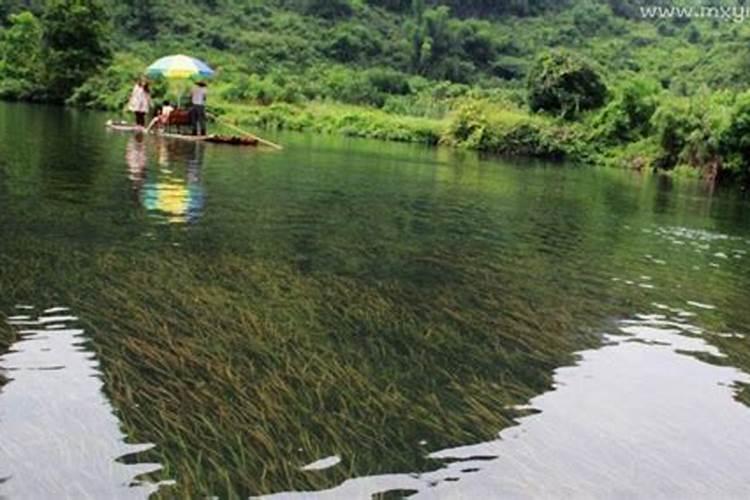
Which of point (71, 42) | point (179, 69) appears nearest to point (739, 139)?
point (179, 69)

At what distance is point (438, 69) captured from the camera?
91.1 metres

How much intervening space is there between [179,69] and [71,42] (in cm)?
2872

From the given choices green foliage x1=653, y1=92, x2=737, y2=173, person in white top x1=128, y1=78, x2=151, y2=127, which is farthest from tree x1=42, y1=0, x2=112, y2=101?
green foliage x1=653, y1=92, x2=737, y2=173

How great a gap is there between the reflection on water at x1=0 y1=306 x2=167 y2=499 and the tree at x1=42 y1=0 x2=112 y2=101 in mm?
50040

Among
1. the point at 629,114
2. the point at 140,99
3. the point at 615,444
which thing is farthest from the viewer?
the point at 629,114

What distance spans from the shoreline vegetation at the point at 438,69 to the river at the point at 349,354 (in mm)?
25965

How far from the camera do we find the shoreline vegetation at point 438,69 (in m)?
45.0

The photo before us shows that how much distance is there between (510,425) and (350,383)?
126 cm

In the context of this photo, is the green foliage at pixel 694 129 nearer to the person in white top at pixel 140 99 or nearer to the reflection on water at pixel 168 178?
the reflection on water at pixel 168 178

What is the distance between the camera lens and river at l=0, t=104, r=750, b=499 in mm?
5039

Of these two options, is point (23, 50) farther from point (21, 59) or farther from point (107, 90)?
→ point (107, 90)

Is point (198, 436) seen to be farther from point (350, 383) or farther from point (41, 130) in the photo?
point (41, 130)

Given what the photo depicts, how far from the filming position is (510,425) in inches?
234

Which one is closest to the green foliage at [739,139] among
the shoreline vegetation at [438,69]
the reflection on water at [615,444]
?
the shoreline vegetation at [438,69]
